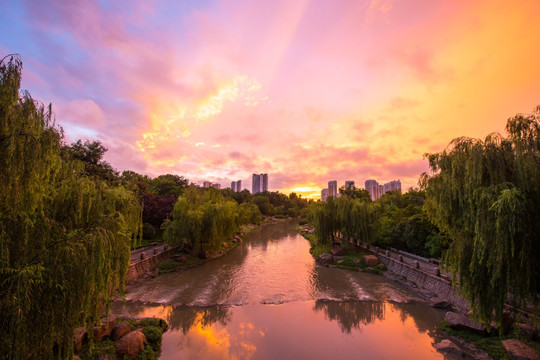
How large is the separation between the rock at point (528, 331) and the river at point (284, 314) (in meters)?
3.14

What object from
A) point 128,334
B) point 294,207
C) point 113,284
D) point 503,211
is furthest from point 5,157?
point 294,207

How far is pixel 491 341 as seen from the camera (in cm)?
1043

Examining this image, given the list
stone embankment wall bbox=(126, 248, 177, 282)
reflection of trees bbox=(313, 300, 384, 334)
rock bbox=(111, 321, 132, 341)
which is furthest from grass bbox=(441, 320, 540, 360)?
stone embankment wall bbox=(126, 248, 177, 282)

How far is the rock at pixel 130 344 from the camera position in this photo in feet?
29.7

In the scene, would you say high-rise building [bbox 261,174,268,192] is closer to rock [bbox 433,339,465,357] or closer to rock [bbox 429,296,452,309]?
rock [bbox 429,296,452,309]

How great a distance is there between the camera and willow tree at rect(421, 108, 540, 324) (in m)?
7.83

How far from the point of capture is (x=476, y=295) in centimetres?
897

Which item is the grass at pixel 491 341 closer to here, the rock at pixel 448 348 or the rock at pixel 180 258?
the rock at pixel 448 348

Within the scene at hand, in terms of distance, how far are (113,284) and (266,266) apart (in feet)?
56.0

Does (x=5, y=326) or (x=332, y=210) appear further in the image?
(x=332, y=210)

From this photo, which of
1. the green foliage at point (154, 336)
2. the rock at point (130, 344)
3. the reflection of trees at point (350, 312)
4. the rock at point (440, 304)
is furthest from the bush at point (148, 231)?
the rock at point (440, 304)

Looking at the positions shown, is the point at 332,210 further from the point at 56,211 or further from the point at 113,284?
the point at 56,211

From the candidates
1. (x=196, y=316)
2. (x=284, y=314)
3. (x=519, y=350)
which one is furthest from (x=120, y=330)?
(x=519, y=350)

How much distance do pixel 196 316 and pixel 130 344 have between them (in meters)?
4.76
